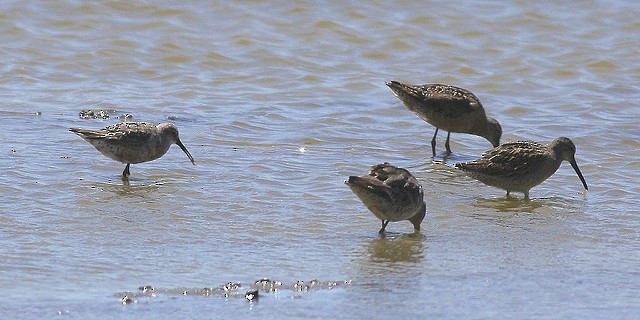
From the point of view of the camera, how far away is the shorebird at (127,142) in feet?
29.5

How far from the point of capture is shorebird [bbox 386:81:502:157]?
10617 mm

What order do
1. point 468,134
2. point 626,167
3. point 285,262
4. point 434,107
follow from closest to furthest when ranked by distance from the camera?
point 285,262 < point 626,167 < point 434,107 < point 468,134

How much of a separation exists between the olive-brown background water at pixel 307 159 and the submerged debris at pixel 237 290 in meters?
0.07

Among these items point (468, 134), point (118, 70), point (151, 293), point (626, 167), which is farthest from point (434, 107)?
point (151, 293)

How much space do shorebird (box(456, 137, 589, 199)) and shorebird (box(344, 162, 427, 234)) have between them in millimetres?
1367

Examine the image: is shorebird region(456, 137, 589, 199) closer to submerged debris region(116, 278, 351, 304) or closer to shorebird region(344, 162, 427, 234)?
shorebird region(344, 162, 427, 234)

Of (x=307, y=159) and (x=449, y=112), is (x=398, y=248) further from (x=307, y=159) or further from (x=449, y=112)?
(x=449, y=112)

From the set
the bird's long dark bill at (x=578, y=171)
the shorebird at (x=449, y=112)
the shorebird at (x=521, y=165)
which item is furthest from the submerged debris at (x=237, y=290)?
the shorebird at (x=449, y=112)

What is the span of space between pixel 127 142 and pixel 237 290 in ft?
10.8

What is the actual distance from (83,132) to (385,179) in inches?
107

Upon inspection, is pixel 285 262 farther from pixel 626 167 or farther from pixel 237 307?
pixel 626 167

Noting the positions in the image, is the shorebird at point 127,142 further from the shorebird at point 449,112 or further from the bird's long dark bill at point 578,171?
the bird's long dark bill at point 578,171

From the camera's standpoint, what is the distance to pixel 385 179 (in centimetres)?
741

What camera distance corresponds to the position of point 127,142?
29.4 ft
